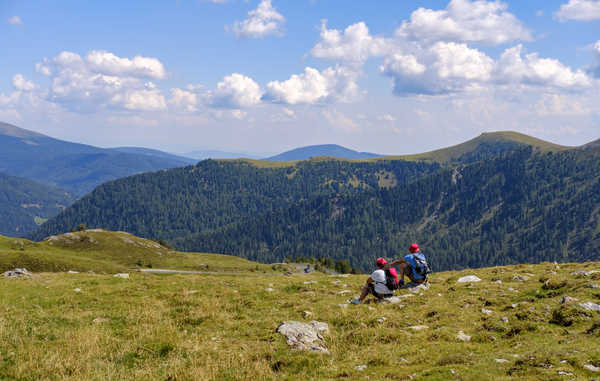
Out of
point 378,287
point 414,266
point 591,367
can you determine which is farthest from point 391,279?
point 591,367

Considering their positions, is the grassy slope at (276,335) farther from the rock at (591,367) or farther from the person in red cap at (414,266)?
the person in red cap at (414,266)

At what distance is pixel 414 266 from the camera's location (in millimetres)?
23078

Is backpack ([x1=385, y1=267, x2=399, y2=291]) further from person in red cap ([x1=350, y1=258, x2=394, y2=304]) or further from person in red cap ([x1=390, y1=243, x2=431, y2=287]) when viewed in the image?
person in red cap ([x1=390, y1=243, x2=431, y2=287])

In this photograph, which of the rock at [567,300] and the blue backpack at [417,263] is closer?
the rock at [567,300]

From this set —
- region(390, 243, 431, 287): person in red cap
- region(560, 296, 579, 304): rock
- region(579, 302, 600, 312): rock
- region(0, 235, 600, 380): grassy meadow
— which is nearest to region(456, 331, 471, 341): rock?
region(0, 235, 600, 380): grassy meadow

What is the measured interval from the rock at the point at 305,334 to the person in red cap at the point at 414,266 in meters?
8.08

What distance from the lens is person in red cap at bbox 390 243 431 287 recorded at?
75.1 feet

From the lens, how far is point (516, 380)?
31.9 ft

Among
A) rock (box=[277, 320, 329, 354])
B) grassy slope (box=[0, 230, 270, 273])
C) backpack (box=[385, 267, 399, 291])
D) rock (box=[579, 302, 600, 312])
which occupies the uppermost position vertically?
rock (box=[579, 302, 600, 312])

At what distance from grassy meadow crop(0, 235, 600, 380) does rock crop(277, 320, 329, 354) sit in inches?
19.9

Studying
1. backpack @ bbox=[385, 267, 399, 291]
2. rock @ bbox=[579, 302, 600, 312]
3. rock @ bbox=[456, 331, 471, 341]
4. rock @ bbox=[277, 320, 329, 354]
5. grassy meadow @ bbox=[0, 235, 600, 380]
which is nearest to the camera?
grassy meadow @ bbox=[0, 235, 600, 380]

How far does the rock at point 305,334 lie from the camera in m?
14.1

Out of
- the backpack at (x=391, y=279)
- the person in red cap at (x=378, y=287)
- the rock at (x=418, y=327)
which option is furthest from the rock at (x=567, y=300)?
the person in red cap at (x=378, y=287)

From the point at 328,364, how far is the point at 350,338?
2958 mm
